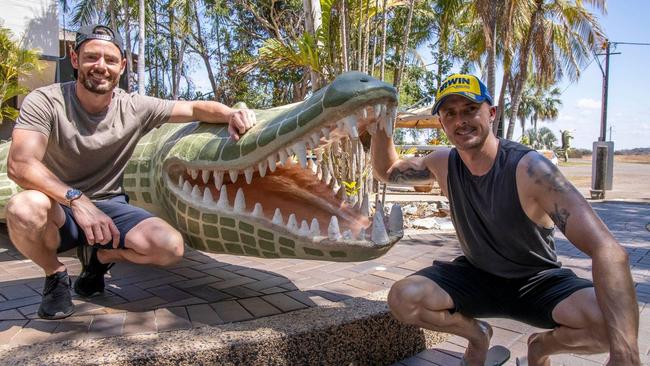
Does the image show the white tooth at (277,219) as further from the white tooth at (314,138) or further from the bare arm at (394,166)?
the bare arm at (394,166)

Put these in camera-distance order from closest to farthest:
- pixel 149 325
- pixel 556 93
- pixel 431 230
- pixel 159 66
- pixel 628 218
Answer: pixel 149 325
pixel 431 230
pixel 628 218
pixel 159 66
pixel 556 93

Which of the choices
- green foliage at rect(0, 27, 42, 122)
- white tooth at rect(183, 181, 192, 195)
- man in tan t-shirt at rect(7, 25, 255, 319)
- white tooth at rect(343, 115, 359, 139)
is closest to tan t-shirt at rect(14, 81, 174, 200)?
man in tan t-shirt at rect(7, 25, 255, 319)

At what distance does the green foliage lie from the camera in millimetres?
11320

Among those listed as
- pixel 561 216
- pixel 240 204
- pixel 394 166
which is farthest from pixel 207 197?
pixel 561 216

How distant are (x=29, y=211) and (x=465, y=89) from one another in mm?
1969

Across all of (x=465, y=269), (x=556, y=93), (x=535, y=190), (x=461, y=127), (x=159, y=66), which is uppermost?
(x=556, y=93)

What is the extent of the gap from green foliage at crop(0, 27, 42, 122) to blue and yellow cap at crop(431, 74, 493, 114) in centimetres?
1253

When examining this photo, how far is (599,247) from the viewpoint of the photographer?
1542 mm

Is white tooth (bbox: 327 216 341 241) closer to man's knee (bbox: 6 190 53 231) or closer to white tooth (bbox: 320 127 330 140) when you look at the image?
white tooth (bbox: 320 127 330 140)

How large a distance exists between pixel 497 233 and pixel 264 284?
1.50 meters

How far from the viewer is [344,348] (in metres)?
2.15

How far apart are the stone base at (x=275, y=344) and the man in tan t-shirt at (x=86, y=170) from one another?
481 millimetres

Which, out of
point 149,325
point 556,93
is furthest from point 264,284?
point 556,93

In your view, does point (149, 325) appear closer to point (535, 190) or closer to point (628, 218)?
point (535, 190)
